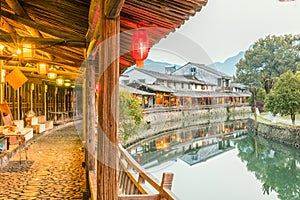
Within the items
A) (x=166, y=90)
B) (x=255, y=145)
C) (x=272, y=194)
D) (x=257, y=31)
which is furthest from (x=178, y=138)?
(x=257, y=31)

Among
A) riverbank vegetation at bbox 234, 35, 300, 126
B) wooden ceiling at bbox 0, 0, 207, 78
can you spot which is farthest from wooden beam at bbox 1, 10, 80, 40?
riverbank vegetation at bbox 234, 35, 300, 126

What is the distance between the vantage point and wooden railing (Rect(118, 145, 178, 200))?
2543mm

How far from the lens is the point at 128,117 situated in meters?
15.9

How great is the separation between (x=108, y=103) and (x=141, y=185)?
1.49m

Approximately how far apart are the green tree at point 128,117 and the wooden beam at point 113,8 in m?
13.1

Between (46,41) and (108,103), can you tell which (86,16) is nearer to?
(46,41)

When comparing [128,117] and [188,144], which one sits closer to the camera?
[128,117]

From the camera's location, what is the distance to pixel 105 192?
220 cm

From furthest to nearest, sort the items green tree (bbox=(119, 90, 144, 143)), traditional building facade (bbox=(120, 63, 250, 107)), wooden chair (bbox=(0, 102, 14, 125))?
traditional building facade (bbox=(120, 63, 250, 107)), green tree (bbox=(119, 90, 144, 143)), wooden chair (bbox=(0, 102, 14, 125))

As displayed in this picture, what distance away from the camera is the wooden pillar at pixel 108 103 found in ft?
6.92

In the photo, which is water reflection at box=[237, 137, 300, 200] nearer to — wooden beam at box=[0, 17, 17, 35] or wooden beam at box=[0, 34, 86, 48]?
wooden beam at box=[0, 34, 86, 48]

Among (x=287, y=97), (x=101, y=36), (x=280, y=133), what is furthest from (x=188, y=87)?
(x=101, y=36)

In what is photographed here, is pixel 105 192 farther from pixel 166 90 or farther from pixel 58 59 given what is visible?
pixel 166 90

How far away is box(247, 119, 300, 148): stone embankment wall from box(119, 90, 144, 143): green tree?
1028 cm
